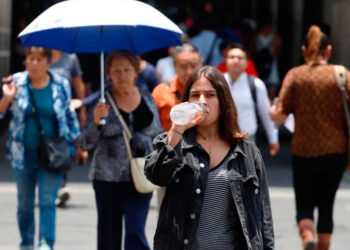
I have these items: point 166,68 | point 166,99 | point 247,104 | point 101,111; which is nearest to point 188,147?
point 101,111

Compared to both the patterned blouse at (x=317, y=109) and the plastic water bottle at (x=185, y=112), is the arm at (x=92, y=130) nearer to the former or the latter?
the patterned blouse at (x=317, y=109)

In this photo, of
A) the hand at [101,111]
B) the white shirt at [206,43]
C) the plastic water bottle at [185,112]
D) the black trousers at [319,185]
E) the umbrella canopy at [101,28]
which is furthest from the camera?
the white shirt at [206,43]

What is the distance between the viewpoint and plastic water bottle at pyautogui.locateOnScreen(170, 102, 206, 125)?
4980 mm

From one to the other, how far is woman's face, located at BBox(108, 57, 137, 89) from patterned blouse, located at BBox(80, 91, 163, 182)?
0.20 metres

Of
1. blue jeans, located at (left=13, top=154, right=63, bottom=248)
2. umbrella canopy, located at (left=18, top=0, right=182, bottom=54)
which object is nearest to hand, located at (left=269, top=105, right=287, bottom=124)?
umbrella canopy, located at (left=18, top=0, right=182, bottom=54)

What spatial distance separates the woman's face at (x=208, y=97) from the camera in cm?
531

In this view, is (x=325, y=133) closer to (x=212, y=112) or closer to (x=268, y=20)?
(x=212, y=112)

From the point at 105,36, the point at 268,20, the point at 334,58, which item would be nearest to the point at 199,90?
the point at 105,36

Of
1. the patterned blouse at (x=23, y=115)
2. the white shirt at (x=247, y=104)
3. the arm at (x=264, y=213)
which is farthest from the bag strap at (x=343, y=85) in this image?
the arm at (x=264, y=213)

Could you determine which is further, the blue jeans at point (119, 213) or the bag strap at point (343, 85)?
the bag strap at point (343, 85)

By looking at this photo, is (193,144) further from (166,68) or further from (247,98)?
(166,68)

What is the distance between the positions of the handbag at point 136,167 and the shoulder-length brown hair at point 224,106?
1.82 meters

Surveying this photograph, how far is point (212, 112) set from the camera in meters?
5.31

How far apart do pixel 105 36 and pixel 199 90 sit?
265 centimetres
